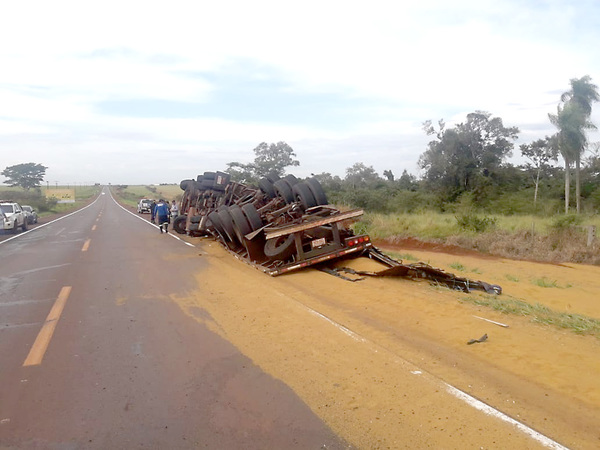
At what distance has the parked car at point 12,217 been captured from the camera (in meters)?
24.9

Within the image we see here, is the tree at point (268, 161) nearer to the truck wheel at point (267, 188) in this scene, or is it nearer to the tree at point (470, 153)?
the tree at point (470, 153)

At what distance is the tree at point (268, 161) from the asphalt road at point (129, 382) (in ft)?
130

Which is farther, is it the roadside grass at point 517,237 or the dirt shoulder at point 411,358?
the roadside grass at point 517,237

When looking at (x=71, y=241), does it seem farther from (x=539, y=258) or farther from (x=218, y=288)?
(x=539, y=258)

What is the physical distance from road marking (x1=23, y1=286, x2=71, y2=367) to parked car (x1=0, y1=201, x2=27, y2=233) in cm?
1830

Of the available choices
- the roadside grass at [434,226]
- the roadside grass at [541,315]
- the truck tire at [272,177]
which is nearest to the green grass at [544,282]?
the roadside grass at [541,315]

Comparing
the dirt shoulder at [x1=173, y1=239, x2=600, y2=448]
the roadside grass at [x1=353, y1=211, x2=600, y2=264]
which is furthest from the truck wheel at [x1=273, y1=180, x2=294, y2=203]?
the roadside grass at [x1=353, y1=211, x2=600, y2=264]

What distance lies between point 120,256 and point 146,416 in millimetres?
11394

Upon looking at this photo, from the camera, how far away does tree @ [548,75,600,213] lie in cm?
3014

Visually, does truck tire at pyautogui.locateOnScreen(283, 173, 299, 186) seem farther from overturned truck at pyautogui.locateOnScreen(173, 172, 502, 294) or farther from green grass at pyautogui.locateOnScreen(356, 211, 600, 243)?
green grass at pyautogui.locateOnScreen(356, 211, 600, 243)

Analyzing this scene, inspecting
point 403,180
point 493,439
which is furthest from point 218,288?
point 403,180

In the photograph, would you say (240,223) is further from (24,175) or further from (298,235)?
(24,175)

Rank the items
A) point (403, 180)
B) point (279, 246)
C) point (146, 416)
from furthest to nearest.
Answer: point (403, 180) → point (279, 246) → point (146, 416)

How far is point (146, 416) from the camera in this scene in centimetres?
441
